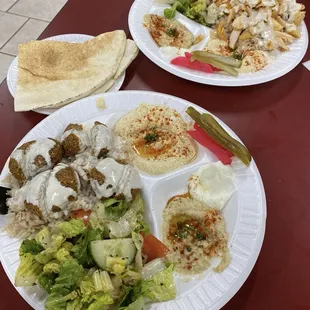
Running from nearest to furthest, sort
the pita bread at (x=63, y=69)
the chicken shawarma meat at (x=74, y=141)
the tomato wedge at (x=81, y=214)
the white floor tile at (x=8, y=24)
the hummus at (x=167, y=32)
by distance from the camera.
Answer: the tomato wedge at (x=81, y=214)
the chicken shawarma meat at (x=74, y=141)
the pita bread at (x=63, y=69)
the hummus at (x=167, y=32)
the white floor tile at (x=8, y=24)

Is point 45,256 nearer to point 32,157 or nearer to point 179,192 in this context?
point 32,157

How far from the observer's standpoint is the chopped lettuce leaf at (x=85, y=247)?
1.55 meters

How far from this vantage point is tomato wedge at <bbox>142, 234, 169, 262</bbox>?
1707mm

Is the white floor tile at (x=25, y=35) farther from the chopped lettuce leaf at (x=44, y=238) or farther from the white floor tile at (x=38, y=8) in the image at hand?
the chopped lettuce leaf at (x=44, y=238)

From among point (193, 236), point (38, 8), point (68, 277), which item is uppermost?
point (68, 277)

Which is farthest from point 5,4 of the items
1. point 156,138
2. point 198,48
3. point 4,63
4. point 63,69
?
point 156,138

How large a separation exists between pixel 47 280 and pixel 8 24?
14.0 feet

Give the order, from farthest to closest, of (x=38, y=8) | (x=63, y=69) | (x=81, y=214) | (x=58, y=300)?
(x=38, y=8)
(x=63, y=69)
(x=81, y=214)
(x=58, y=300)

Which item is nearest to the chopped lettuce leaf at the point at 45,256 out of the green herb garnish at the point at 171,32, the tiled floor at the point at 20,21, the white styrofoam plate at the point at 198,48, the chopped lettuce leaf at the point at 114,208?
the chopped lettuce leaf at the point at 114,208

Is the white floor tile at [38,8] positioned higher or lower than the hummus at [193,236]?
lower

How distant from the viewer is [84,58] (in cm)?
251

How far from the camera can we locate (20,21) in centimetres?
487

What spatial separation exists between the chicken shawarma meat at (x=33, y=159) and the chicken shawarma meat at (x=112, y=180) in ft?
0.71

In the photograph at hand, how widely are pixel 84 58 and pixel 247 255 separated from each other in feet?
5.50
